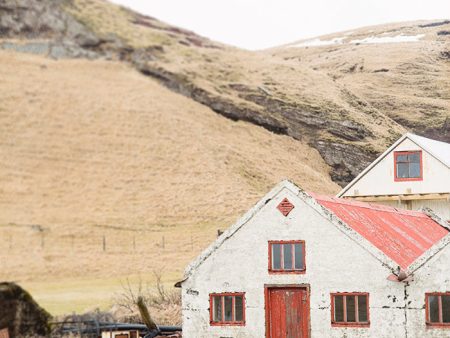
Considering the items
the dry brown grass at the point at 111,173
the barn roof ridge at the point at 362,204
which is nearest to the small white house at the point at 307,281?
the barn roof ridge at the point at 362,204

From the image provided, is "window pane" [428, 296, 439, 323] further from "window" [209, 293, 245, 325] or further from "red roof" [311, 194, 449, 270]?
"window" [209, 293, 245, 325]

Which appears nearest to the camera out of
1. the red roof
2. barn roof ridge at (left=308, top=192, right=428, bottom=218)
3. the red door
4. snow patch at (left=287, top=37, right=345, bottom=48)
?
the red door

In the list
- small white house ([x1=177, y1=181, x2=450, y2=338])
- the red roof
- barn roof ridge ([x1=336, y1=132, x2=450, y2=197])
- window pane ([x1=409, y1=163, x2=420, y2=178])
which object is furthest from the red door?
window pane ([x1=409, y1=163, x2=420, y2=178])

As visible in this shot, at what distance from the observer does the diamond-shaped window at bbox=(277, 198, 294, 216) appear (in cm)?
2548

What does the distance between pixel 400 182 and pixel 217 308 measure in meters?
22.7

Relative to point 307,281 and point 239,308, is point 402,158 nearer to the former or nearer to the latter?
point 307,281

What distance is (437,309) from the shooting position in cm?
2395

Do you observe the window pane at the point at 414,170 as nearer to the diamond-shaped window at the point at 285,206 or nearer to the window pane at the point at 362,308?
the diamond-shaped window at the point at 285,206

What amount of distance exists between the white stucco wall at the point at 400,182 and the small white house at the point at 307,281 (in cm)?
1949

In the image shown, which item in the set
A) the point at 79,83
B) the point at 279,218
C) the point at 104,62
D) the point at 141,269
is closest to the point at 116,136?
the point at 79,83

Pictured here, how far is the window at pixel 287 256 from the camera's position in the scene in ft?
83.2

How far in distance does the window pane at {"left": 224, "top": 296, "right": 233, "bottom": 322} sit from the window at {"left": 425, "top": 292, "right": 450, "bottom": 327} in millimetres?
5726

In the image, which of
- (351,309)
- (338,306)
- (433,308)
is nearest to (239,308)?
(338,306)

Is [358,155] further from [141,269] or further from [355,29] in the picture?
[355,29]
